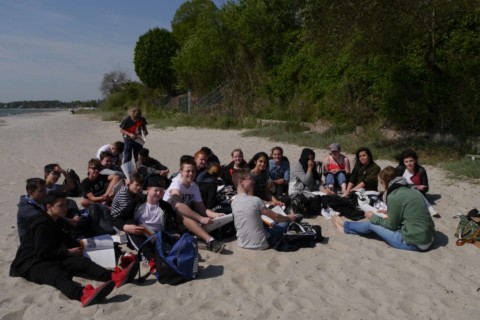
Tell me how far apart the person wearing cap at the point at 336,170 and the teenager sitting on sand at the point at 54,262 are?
418 cm

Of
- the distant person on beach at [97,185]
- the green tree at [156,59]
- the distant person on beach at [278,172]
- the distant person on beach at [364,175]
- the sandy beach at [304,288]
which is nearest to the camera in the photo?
the sandy beach at [304,288]

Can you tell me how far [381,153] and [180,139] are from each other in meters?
7.70

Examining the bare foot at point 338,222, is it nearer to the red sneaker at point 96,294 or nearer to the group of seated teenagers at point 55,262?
the group of seated teenagers at point 55,262

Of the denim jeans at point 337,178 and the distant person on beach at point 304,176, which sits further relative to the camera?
the denim jeans at point 337,178

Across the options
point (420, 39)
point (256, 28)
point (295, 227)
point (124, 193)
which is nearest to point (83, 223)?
point (124, 193)

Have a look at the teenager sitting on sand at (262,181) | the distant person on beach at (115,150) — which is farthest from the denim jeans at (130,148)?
the teenager sitting on sand at (262,181)

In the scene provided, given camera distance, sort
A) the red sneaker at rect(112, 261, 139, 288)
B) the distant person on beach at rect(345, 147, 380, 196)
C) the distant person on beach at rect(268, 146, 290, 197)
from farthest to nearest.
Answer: the distant person on beach at rect(268, 146, 290, 197) < the distant person on beach at rect(345, 147, 380, 196) < the red sneaker at rect(112, 261, 139, 288)

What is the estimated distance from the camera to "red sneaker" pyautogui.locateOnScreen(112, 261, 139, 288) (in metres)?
4.18

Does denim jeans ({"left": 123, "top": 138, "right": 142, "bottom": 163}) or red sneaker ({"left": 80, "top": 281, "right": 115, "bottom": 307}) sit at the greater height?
denim jeans ({"left": 123, "top": 138, "right": 142, "bottom": 163})

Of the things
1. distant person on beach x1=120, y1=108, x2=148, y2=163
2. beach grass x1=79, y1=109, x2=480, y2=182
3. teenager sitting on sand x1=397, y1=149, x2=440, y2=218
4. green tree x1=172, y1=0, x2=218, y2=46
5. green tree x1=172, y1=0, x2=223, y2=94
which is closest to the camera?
teenager sitting on sand x1=397, y1=149, x2=440, y2=218

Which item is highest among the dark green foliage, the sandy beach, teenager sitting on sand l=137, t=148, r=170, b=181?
the dark green foliage

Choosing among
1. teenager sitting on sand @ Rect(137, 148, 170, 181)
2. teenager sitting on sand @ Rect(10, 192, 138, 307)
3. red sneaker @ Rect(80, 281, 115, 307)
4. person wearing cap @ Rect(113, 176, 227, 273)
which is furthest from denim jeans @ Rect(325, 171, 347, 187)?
red sneaker @ Rect(80, 281, 115, 307)

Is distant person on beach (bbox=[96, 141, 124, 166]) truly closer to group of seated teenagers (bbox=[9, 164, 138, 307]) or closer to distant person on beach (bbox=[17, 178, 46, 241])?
distant person on beach (bbox=[17, 178, 46, 241])

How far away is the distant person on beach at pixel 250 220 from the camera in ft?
16.5
